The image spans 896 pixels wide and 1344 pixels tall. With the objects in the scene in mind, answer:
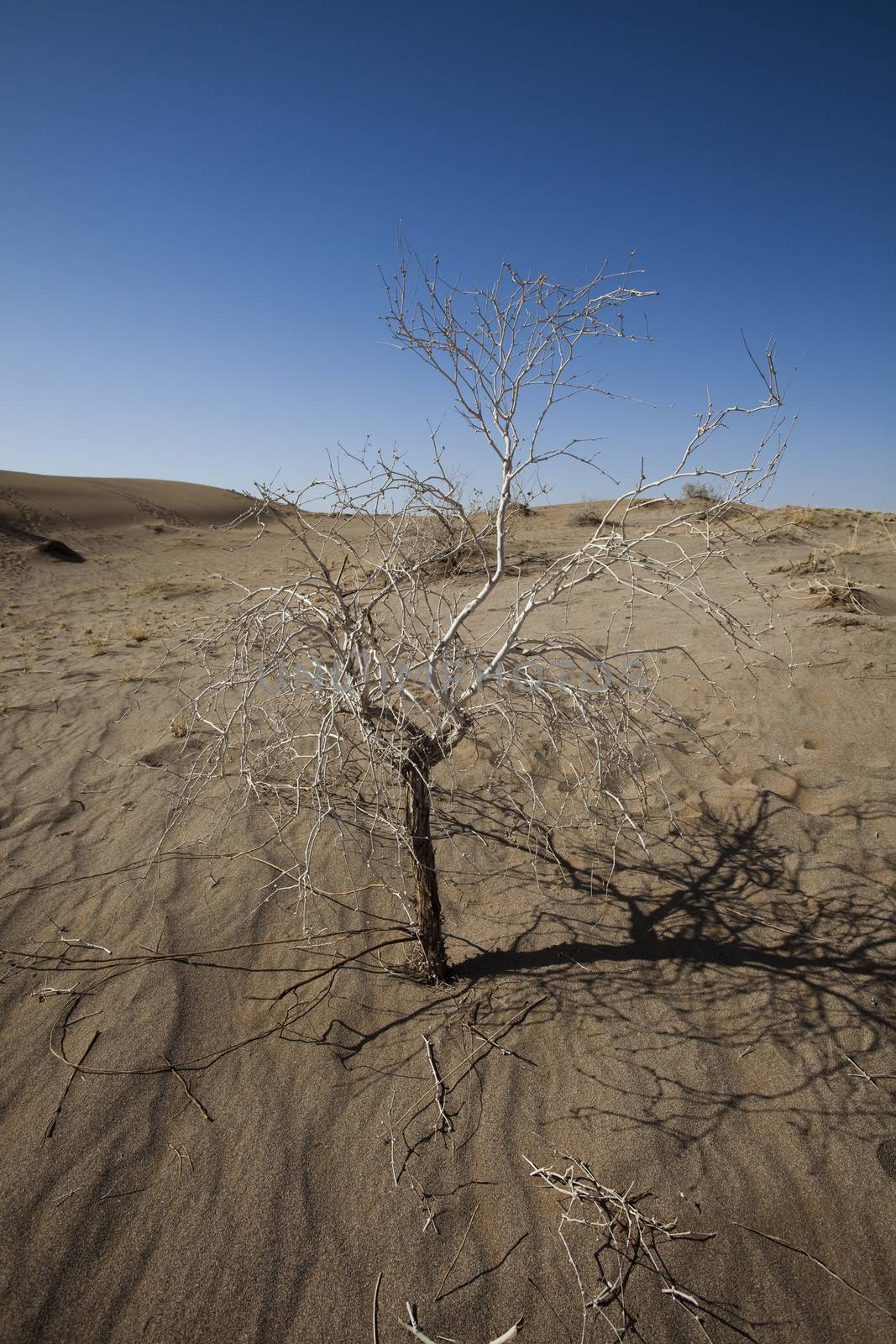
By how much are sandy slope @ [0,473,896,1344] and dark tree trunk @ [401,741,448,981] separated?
173mm

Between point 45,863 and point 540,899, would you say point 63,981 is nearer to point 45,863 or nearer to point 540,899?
point 45,863

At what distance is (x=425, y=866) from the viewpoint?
99.6 inches

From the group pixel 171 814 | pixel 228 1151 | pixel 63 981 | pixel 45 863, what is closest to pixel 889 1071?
pixel 228 1151

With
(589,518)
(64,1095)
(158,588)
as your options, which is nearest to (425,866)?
(64,1095)

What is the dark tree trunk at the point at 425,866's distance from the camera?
246cm

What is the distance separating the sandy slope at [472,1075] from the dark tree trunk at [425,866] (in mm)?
173

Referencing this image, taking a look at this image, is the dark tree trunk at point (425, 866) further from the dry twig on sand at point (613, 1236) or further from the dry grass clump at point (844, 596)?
the dry grass clump at point (844, 596)

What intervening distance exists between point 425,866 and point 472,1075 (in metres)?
0.77

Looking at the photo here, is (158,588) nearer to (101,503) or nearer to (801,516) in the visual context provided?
(801,516)

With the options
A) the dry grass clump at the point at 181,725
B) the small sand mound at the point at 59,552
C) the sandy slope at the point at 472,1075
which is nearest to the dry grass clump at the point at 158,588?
the small sand mound at the point at 59,552

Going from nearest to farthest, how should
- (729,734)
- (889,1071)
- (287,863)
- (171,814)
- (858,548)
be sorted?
(889,1071) < (287,863) < (171,814) < (729,734) < (858,548)

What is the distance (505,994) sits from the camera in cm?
Answer: 268

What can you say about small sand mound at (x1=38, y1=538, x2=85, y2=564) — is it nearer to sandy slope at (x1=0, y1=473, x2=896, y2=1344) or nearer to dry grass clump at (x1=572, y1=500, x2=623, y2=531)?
dry grass clump at (x1=572, y1=500, x2=623, y2=531)

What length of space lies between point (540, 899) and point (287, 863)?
1376 millimetres
